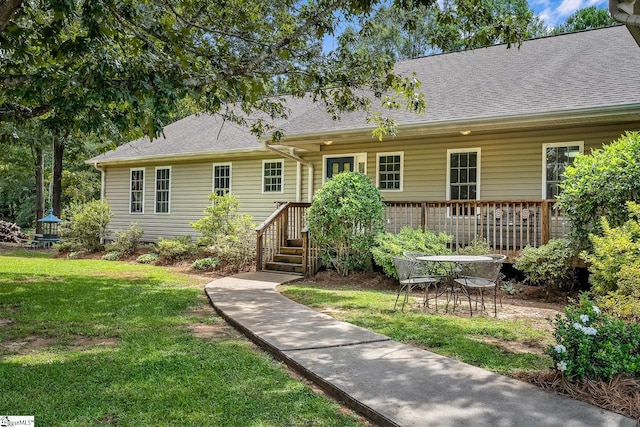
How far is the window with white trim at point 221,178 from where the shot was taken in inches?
571

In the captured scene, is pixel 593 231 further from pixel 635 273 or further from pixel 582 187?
pixel 635 273

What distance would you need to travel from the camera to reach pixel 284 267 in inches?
399

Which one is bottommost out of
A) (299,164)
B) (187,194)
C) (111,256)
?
(111,256)

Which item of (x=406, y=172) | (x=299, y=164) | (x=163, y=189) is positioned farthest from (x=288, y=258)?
(x=163, y=189)

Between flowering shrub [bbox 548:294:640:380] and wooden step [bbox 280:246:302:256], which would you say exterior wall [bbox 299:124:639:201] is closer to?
wooden step [bbox 280:246:302:256]

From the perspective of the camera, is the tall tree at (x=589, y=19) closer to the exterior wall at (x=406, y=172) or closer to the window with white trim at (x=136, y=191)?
the exterior wall at (x=406, y=172)

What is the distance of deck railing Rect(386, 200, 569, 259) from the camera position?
26.9ft

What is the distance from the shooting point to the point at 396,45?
26719 millimetres

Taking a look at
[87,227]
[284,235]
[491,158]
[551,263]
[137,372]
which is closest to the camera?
[137,372]

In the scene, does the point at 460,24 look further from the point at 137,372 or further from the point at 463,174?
the point at 137,372

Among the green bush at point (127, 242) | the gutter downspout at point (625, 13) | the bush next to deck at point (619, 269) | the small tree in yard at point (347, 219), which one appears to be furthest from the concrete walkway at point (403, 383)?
the green bush at point (127, 242)

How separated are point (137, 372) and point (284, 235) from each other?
287 inches

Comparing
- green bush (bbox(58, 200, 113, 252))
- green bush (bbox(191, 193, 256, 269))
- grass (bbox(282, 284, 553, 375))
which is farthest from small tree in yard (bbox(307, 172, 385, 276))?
green bush (bbox(58, 200, 113, 252))

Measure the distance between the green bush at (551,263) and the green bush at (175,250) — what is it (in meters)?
8.72
